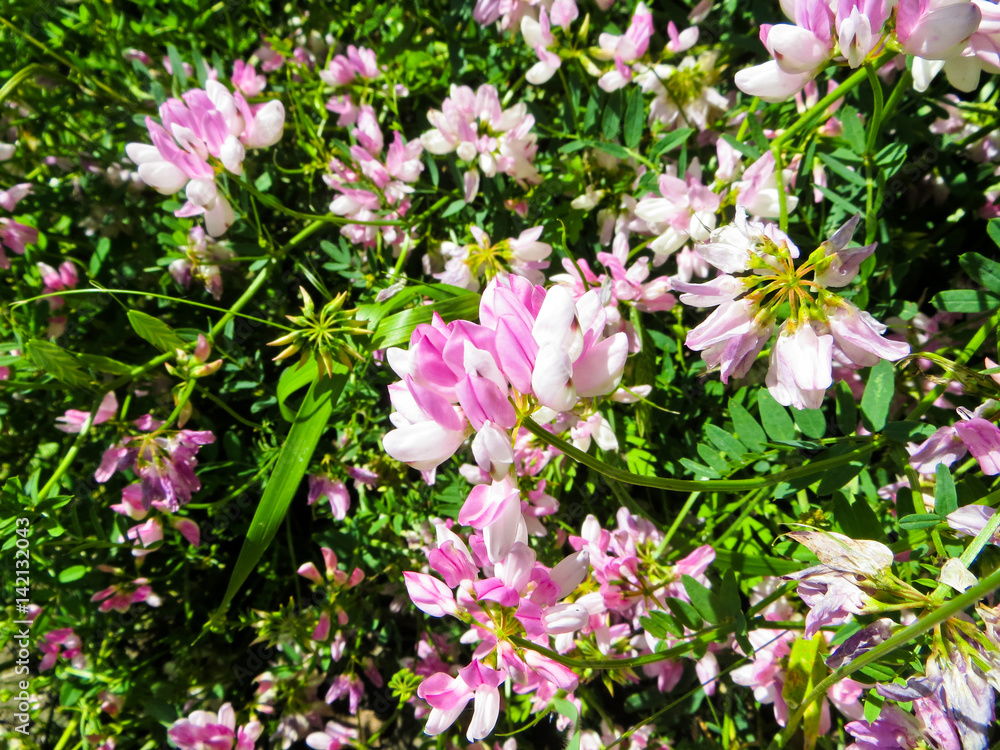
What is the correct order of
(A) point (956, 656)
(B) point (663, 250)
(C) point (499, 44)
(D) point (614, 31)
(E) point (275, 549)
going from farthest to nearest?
(E) point (275, 549)
(C) point (499, 44)
(D) point (614, 31)
(B) point (663, 250)
(A) point (956, 656)

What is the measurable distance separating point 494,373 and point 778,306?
0.35 metres

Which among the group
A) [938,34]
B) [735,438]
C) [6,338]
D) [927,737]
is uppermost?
[938,34]

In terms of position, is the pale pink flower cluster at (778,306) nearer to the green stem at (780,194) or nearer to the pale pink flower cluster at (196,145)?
the green stem at (780,194)

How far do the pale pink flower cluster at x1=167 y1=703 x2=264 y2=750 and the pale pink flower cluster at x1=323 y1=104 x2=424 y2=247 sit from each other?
115cm

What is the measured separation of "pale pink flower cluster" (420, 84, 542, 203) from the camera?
1237mm

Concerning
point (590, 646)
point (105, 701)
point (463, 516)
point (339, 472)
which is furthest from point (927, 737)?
point (105, 701)

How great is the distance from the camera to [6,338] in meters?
1.55

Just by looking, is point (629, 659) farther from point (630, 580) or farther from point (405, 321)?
point (405, 321)

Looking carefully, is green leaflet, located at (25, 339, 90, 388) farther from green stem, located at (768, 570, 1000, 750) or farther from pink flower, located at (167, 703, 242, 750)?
green stem, located at (768, 570, 1000, 750)

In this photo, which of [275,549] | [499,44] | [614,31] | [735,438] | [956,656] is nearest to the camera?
[956,656]

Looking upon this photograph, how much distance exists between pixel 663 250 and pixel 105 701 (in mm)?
1690

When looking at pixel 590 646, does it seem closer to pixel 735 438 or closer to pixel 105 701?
pixel 735 438

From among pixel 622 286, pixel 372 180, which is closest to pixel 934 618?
pixel 622 286

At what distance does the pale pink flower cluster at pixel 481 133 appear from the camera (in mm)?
1237
